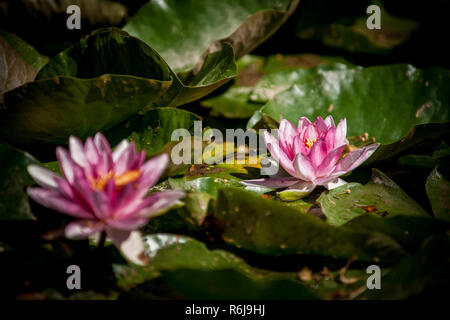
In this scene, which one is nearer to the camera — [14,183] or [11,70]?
[14,183]

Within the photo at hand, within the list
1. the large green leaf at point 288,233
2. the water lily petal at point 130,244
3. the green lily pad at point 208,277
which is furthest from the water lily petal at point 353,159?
the water lily petal at point 130,244

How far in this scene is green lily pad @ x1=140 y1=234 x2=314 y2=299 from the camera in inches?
33.3

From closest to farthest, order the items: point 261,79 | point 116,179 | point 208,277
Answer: point 208,277, point 116,179, point 261,79

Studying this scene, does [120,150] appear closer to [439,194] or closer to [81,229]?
[81,229]

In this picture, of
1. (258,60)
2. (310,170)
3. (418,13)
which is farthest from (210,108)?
(418,13)

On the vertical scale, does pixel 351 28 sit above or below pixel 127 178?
above

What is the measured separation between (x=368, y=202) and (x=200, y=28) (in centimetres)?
131

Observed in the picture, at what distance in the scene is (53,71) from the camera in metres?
1.41

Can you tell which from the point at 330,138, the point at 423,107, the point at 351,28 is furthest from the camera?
the point at 351,28

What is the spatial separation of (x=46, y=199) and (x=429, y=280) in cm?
87

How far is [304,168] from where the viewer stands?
124 centimetres

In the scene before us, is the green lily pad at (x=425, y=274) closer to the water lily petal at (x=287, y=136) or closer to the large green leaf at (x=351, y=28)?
the water lily petal at (x=287, y=136)

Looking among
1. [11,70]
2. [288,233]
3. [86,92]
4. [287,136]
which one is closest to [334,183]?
[287,136]

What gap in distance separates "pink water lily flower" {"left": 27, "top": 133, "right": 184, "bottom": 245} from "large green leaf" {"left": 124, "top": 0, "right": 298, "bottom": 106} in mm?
656
